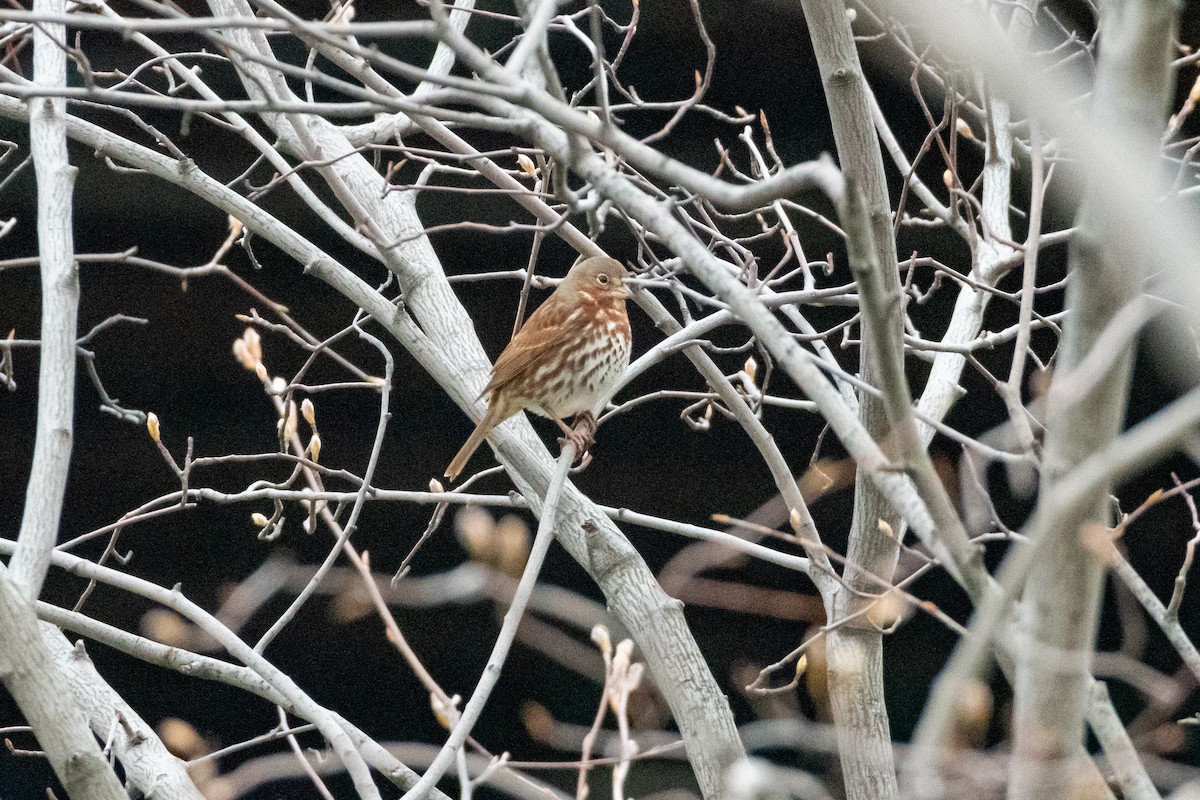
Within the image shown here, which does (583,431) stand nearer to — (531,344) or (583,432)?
(583,432)

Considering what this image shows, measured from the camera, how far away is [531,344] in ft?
11.4

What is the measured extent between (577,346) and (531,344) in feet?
0.55

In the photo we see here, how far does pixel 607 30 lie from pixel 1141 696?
10.9 ft

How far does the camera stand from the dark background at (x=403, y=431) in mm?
4531

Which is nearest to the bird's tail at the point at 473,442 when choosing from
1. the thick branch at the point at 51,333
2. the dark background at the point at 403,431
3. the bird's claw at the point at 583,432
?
the bird's claw at the point at 583,432

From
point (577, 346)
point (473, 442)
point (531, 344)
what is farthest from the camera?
point (577, 346)

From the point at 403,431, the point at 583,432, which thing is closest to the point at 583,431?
the point at 583,432

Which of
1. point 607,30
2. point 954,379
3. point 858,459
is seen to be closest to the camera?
point 858,459

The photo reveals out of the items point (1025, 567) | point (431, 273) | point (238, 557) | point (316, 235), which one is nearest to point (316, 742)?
point (238, 557)

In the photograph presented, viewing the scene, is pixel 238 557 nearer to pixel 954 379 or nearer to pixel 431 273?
pixel 431 273

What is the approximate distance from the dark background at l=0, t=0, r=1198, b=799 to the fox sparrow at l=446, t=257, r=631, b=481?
108 cm

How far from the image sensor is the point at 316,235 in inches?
186

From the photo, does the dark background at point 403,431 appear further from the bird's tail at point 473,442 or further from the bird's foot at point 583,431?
the bird's tail at point 473,442

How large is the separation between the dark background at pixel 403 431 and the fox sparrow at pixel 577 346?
1084 mm
